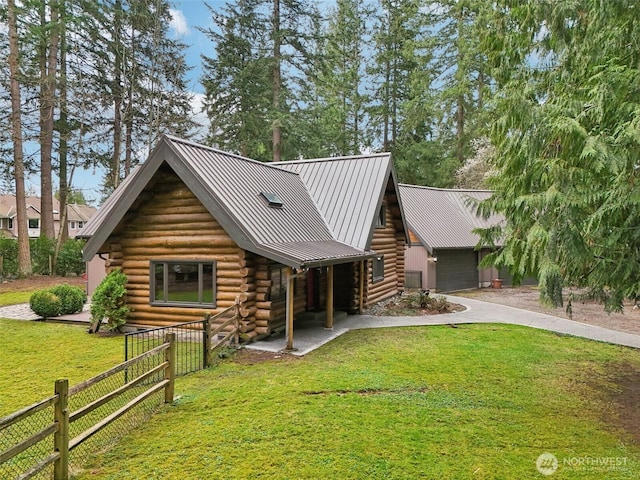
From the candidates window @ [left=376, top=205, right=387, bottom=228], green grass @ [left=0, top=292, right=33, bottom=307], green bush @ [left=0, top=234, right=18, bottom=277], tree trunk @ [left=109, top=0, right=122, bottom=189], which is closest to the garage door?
window @ [left=376, top=205, right=387, bottom=228]

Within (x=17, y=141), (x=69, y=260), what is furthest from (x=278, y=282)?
(x=17, y=141)

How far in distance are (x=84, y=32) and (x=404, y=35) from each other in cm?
2177

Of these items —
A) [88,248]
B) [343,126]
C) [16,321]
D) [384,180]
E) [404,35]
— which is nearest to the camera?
[88,248]

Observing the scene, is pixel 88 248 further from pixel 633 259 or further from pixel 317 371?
pixel 633 259

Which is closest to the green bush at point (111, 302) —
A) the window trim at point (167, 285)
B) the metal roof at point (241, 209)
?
the window trim at point (167, 285)

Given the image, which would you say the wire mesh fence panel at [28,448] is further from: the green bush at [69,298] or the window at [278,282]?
the green bush at [69,298]

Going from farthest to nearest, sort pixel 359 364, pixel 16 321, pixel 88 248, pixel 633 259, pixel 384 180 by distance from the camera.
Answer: pixel 384 180 < pixel 16 321 < pixel 88 248 < pixel 359 364 < pixel 633 259

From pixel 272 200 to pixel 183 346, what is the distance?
485cm

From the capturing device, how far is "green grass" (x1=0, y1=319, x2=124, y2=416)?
7.46 meters

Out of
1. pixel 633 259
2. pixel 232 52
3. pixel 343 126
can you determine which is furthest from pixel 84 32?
pixel 633 259

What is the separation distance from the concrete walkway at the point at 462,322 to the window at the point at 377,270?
2590 mm

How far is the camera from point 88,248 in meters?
11.7

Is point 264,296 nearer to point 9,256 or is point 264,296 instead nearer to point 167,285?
point 167,285

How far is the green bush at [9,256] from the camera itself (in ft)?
74.5
